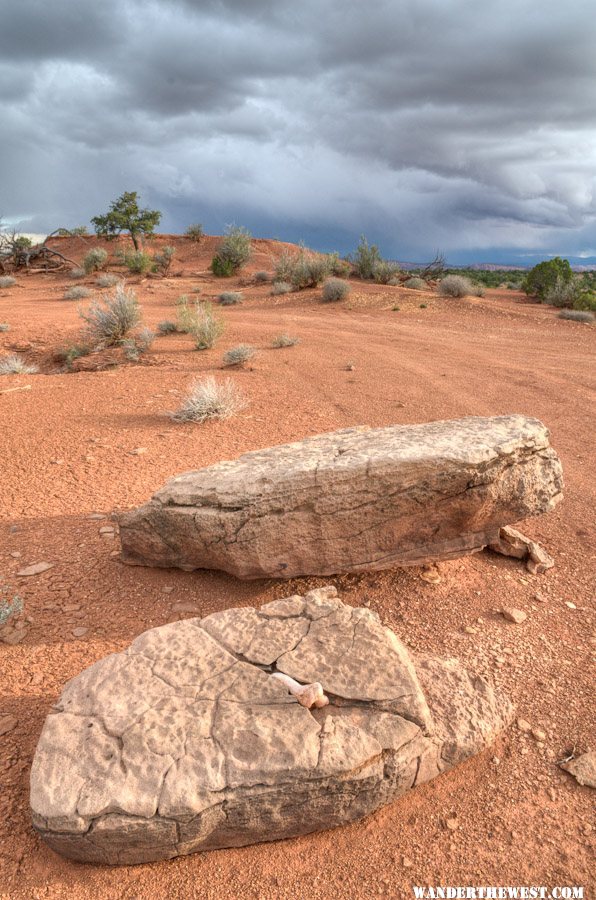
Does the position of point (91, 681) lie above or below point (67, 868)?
above

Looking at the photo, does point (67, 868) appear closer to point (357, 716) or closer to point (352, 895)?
point (352, 895)

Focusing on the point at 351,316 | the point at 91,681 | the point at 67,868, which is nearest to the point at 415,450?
the point at 91,681

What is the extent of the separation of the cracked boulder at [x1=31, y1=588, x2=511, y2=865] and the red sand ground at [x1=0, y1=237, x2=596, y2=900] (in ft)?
0.44

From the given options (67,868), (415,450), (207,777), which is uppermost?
(415,450)

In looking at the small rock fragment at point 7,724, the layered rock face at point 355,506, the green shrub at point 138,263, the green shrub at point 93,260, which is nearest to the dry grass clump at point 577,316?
the layered rock face at point 355,506

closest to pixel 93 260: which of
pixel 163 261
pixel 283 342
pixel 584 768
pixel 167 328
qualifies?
pixel 163 261

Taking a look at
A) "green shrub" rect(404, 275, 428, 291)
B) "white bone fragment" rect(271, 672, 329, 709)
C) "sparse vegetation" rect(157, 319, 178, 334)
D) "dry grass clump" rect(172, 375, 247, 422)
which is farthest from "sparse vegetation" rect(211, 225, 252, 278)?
"white bone fragment" rect(271, 672, 329, 709)

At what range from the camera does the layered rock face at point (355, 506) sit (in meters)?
3.97

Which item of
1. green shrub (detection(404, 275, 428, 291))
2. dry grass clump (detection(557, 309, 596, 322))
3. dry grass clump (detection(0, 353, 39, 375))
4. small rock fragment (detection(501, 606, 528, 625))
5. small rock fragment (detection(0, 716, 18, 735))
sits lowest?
small rock fragment (detection(0, 716, 18, 735))

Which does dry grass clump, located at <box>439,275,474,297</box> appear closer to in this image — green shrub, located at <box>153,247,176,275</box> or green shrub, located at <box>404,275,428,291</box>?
green shrub, located at <box>404,275,428,291</box>

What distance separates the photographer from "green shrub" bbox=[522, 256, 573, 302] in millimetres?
24047

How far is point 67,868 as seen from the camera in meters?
2.47

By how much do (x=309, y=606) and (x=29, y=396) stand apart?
7.19 m

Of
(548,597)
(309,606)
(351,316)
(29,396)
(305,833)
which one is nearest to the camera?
(305,833)
